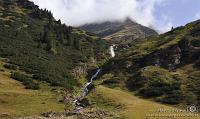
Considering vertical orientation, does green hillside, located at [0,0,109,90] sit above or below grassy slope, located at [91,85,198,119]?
above

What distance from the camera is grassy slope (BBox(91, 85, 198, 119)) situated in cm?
10341

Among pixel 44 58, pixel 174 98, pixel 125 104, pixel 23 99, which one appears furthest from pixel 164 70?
pixel 23 99

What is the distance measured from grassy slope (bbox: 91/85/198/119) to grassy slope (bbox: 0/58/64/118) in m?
12.9

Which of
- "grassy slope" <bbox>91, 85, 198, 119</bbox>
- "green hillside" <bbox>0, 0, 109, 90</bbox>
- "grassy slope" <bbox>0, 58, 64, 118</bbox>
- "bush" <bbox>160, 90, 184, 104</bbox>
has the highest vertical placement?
"green hillside" <bbox>0, 0, 109, 90</bbox>

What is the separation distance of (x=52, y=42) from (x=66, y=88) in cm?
5548

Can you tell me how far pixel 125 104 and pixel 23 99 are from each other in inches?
1069

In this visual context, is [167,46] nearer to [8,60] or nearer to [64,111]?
[8,60]

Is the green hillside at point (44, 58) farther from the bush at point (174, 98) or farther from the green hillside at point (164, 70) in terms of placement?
the bush at point (174, 98)

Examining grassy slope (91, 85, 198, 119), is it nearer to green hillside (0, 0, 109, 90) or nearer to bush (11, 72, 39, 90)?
green hillside (0, 0, 109, 90)

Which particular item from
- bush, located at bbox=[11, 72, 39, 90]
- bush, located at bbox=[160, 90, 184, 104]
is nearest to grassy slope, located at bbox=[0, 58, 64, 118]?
bush, located at bbox=[11, 72, 39, 90]

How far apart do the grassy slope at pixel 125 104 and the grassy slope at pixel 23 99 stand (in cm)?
1286

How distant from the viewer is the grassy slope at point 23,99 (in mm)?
107562

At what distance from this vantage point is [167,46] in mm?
170375

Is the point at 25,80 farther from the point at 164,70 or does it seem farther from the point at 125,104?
the point at 164,70
